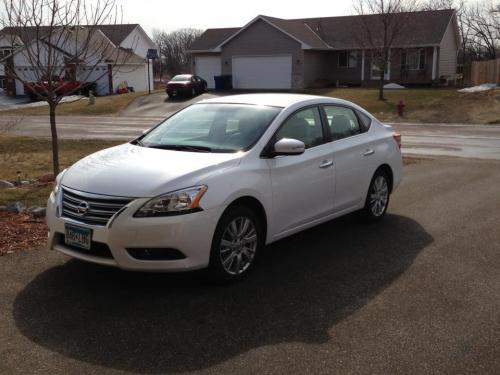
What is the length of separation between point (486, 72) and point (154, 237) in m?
37.2

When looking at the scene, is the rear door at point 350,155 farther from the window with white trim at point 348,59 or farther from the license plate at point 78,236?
the window with white trim at point 348,59

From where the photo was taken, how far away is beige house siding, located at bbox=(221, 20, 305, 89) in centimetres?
4178

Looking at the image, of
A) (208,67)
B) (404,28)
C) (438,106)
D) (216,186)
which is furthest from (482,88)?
(216,186)

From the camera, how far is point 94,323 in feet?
13.9

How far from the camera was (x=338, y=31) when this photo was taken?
4469 centimetres

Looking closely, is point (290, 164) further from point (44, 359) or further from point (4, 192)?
point (4, 192)

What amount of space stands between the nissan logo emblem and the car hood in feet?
0.37

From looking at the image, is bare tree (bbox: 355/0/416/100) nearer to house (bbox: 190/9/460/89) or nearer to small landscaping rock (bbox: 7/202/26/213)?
house (bbox: 190/9/460/89)

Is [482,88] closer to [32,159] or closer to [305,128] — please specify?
[32,159]

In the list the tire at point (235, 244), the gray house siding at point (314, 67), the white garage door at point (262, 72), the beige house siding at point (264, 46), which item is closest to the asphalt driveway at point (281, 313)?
the tire at point (235, 244)

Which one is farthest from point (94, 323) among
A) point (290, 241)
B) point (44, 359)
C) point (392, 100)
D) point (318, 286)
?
point (392, 100)

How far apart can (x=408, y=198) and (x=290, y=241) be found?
10.1 ft

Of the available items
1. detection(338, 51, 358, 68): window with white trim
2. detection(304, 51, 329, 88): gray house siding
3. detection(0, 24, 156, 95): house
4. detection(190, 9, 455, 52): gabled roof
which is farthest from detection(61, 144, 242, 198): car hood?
detection(338, 51, 358, 68): window with white trim

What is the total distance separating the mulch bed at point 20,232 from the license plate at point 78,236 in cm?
141
